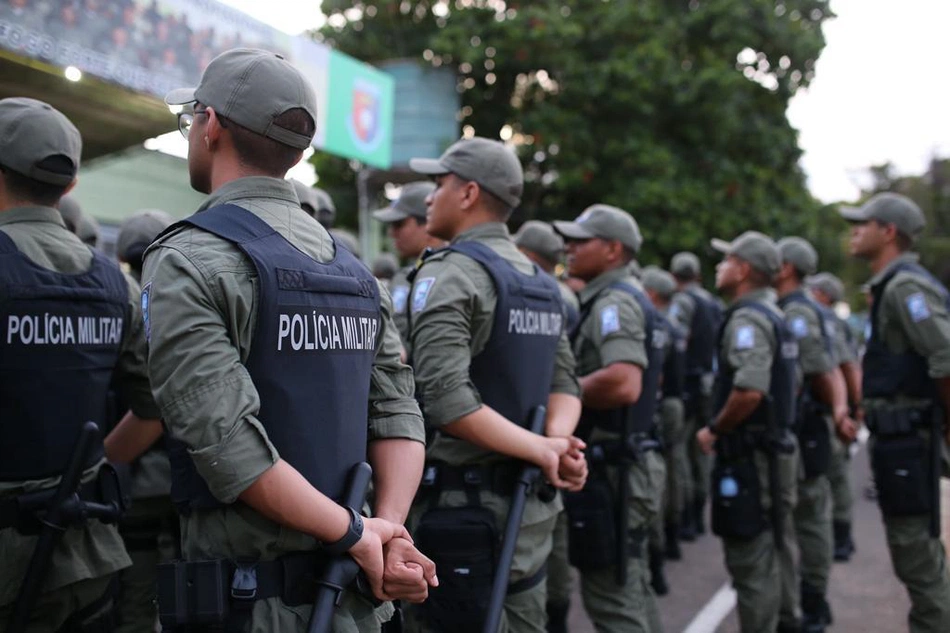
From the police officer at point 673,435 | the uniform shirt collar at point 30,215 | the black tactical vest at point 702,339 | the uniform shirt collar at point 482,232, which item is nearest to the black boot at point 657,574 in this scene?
the police officer at point 673,435

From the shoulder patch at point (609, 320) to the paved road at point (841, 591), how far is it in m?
2.07

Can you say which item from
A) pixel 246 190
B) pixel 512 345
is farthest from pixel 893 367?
pixel 246 190

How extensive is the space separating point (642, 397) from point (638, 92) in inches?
431

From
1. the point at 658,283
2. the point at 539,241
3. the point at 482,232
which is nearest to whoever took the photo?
the point at 482,232

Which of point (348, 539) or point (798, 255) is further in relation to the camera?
point (798, 255)

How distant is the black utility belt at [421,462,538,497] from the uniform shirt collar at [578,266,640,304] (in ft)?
4.84

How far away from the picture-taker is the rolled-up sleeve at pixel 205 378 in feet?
5.19

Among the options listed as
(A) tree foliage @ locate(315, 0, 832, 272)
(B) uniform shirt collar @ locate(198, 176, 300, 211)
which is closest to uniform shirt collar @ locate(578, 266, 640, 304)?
(B) uniform shirt collar @ locate(198, 176, 300, 211)

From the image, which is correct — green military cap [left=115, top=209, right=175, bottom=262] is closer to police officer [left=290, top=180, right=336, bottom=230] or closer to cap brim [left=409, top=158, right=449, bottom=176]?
police officer [left=290, top=180, right=336, bottom=230]

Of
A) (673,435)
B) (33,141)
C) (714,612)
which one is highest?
(33,141)

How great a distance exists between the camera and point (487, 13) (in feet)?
48.2

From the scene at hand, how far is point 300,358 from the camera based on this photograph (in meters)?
1.74

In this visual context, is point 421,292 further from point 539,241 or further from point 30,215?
point 539,241

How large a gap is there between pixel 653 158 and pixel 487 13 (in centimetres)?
401
